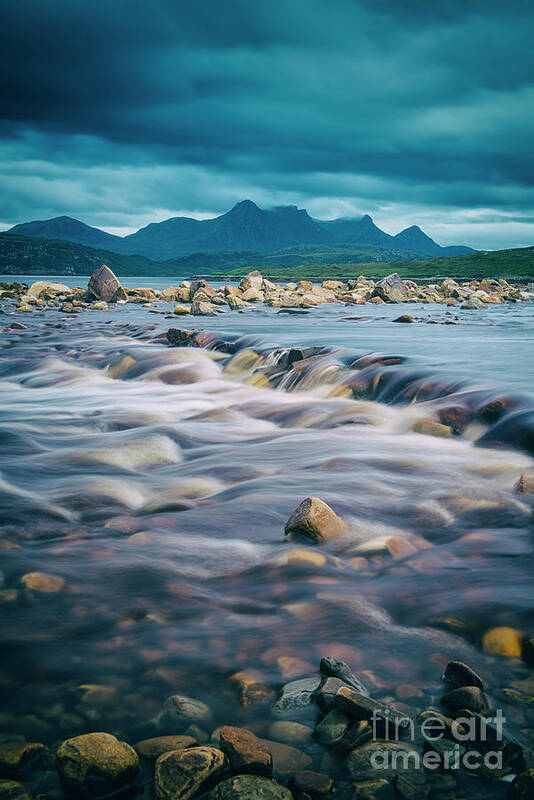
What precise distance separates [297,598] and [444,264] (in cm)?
13185

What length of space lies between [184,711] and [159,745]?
0.23 m

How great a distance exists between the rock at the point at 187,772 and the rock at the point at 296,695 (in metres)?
0.45

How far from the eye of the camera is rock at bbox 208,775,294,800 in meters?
2.06

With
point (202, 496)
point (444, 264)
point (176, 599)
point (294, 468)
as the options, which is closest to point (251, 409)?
point (294, 468)

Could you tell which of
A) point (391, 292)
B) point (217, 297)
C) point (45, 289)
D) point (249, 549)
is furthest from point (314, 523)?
point (45, 289)

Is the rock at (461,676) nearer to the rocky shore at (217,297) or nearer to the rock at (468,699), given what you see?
the rock at (468,699)

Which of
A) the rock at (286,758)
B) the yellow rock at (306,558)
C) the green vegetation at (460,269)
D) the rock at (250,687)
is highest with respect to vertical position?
the green vegetation at (460,269)

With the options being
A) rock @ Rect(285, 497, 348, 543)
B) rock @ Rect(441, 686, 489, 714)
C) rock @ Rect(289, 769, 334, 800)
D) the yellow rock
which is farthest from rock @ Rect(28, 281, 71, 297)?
rock @ Rect(289, 769, 334, 800)

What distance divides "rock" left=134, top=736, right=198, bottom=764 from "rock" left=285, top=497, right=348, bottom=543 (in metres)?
2.08

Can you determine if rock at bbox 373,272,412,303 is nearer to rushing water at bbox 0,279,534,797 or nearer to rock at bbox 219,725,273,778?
rushing water at bbox 0,279,534,797

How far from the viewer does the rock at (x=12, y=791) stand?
2.06 meters

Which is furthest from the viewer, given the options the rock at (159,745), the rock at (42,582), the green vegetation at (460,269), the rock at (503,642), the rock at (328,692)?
the green vegetation at (460,269)

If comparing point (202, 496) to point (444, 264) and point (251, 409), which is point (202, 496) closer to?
point (251, 409)

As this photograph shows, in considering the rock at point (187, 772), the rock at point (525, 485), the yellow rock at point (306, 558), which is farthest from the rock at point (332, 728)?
the rock at point (525, 485)
